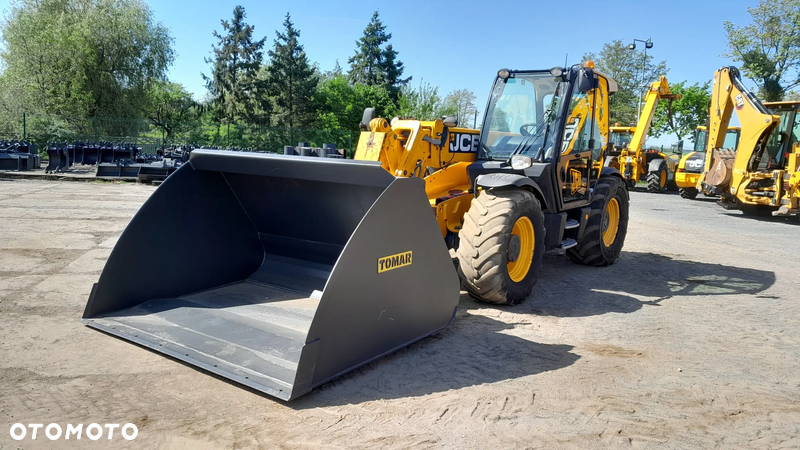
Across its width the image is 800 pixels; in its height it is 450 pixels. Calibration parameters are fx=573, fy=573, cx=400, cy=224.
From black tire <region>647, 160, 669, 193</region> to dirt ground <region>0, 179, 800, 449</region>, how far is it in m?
16.1

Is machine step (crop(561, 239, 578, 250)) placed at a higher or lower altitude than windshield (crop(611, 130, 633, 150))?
lower

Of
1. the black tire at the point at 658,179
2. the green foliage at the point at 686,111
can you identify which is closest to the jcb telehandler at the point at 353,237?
the black tire at the point at 658,179

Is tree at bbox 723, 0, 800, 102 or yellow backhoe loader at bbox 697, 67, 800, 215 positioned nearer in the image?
yellow backhoe loader at bbox 697, 67, 800, 215

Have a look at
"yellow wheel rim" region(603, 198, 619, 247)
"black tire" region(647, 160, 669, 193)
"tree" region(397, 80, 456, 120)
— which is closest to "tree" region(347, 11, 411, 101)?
"tree" region(397, 80, 456, 120)

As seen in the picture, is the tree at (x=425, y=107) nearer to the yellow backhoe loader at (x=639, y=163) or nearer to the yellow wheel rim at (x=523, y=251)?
the yellow backhoe loader at (x=639, y=163)

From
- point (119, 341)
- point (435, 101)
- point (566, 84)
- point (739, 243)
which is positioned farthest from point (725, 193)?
point (435, 101)

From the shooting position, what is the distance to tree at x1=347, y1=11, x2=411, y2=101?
160 feet

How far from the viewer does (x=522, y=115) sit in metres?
6.77

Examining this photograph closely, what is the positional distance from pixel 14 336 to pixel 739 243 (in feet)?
36.1

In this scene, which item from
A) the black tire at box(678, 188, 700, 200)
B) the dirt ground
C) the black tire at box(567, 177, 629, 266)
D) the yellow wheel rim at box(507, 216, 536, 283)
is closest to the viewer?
the dirt ground

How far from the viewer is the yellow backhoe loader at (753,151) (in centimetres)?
1335

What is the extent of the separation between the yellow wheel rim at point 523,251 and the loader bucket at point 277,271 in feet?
4.66

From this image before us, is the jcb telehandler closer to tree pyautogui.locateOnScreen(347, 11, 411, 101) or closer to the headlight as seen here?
the headlight

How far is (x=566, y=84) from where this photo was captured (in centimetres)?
641
